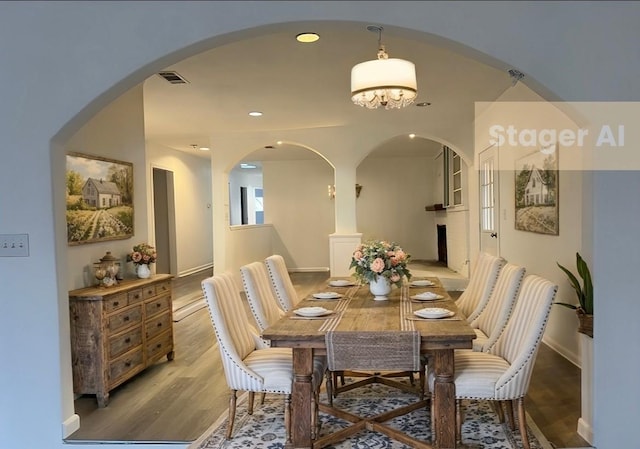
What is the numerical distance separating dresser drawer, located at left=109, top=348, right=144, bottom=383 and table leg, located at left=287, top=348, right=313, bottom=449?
1637mm

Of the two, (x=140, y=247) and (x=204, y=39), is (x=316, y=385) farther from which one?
(x=140, y=247)

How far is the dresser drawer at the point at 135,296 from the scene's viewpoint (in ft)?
11.9

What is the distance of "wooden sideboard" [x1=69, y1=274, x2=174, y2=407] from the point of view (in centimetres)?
326

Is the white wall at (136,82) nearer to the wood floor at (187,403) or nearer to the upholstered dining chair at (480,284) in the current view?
the wood floor at (187,403)

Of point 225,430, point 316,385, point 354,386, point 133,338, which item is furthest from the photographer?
point 133,338

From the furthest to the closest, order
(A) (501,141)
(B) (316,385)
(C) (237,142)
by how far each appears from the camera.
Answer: (C) (237,142)
(A) (501,141)
(B) (316,385)

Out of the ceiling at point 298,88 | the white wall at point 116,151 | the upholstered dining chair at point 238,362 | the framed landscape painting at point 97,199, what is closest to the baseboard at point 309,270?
the ceiling at point 298,88

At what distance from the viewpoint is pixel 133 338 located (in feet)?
12.0

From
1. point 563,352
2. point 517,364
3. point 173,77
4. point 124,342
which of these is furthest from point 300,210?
point 517,364

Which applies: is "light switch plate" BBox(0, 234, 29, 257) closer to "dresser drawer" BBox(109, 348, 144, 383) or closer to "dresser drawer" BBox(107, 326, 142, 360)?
"dresser drawer" BBox(107, 326, 142, 360)

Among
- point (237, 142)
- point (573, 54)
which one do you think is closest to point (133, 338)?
point (573, 54)

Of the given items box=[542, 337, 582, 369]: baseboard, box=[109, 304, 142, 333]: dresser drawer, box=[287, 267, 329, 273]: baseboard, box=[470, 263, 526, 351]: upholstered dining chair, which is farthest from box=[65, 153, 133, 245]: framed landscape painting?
box=[287, 267, 329, 273]: baseboard

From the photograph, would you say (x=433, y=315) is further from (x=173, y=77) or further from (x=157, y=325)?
(x=173, y=77)

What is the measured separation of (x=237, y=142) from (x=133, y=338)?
412 centimetres
